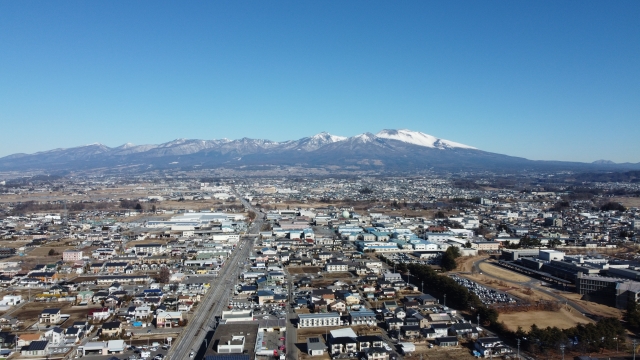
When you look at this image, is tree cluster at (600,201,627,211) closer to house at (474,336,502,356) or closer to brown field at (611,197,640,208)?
brown field at (611,197,640,208)

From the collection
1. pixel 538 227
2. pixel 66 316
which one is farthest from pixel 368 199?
pixel 66 316

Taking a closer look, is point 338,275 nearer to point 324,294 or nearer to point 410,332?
point 324,294

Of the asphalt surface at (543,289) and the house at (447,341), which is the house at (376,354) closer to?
the house at (447,341)

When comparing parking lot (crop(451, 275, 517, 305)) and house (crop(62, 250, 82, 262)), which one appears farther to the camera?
house (crop(62, 250, 82, 262))

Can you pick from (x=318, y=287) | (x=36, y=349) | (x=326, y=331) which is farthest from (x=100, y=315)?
(x=318, y=287)

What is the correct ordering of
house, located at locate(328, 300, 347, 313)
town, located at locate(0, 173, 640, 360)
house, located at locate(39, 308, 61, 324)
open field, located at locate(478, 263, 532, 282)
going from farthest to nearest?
open field, located at locate(478, 263, 532, 282) < house, located at locate(328, 300, 347, 313) < house, located at locate(39, 308, 61, 324) < town, located at locate(0, 173, 640, 360)

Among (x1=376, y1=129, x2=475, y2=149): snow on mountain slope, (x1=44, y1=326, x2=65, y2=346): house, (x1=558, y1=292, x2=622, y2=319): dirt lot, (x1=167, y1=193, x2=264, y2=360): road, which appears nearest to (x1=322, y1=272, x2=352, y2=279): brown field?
(x1=167, y1=193, x2=264, y2=360): road
